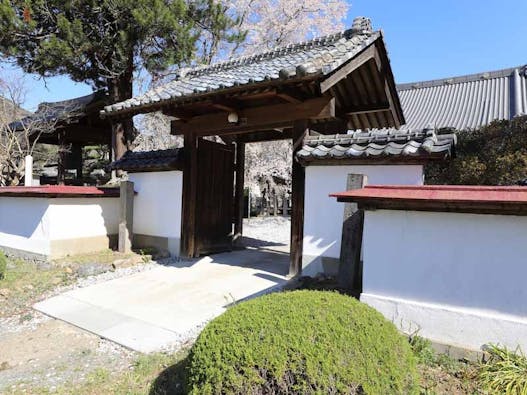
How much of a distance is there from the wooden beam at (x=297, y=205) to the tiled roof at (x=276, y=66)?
1.07 m

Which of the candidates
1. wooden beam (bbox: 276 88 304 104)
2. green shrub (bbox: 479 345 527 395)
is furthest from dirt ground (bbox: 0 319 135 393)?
wooden beam (bbox: 276 88 304 104)

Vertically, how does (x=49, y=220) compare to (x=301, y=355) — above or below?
above

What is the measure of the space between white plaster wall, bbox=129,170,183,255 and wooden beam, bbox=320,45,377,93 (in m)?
3.72

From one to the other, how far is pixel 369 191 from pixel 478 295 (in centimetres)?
133

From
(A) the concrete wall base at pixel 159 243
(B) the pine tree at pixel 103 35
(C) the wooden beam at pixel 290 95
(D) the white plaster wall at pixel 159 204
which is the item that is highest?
(B) the pine tree at pixel 103 35

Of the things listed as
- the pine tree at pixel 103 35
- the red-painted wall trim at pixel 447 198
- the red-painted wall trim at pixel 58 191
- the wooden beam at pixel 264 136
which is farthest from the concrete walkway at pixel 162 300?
the pine tree at pixel 103 35

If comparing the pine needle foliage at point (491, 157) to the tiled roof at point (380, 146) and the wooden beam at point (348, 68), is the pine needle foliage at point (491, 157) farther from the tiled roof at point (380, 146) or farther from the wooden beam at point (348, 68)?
the tiled roof at point (380, 146)

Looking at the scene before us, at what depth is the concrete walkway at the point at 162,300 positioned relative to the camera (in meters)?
4.03

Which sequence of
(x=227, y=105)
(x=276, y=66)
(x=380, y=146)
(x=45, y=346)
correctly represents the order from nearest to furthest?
1. (x=45, y=346)
2. (x=380, y=146)
3. (x=227, y=105)
4. (x=276, y=66)

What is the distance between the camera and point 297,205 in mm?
5816

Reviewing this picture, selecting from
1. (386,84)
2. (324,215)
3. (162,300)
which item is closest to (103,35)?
(386,84)

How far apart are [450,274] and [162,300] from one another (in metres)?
3.78

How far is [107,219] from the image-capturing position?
311 inches

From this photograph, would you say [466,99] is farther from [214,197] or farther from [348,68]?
[214,197]
